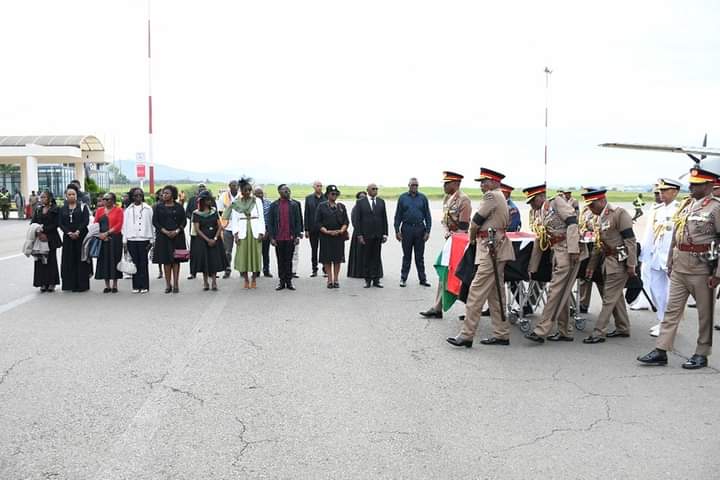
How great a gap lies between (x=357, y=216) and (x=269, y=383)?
7463 millimetres

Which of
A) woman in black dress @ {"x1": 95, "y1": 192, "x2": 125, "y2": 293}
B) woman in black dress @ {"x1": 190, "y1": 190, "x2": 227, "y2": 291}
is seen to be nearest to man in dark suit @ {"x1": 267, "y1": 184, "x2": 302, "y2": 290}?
woman in black dress @ {"x1": 190, "y1": 190, "x2": 227, "y2": 291}

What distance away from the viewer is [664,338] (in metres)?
7.23

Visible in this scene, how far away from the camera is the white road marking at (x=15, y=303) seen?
10.6 meters

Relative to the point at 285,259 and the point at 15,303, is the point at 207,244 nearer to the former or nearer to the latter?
the point at 285,259

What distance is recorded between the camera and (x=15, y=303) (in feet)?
36.9

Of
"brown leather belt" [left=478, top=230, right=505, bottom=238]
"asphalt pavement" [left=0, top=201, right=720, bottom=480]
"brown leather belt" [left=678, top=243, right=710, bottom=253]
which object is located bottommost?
"asphalt pavement" [left=0, top=201, right=720, bottom=480]

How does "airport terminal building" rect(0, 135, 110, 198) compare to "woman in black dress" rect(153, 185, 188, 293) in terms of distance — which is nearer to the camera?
"woman in black dress" rect(153, 185, 188, 293)

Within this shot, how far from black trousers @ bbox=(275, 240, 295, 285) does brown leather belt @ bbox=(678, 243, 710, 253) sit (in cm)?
702

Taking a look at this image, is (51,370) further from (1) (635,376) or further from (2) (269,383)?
(1) (635,376)

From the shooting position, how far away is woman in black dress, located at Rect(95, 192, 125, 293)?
1256cm

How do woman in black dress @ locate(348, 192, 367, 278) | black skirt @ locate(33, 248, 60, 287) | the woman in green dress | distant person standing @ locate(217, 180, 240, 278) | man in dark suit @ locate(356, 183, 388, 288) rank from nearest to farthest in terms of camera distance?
black skirt @ locate(33, 248, 60, 287) < the woman in green dress < man in dark suit @ locate(356, 183, 388, 288) < woman in black dress @ locate(348, 192, 367, 278) < distant person standing @ locate(217, 180, 240, 278)

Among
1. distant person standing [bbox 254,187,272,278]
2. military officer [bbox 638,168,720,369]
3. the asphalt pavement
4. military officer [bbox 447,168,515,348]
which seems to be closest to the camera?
the asphalt pavement

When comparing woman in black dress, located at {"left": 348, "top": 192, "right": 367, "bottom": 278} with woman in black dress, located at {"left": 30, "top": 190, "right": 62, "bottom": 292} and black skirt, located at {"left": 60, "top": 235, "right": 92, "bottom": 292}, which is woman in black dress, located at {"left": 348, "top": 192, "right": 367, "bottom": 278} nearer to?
black skirt, located at {"left": 60, "top": 235, "right": 92, "bottom": 292}

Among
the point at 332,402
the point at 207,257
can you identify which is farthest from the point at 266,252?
the point at 332,402
